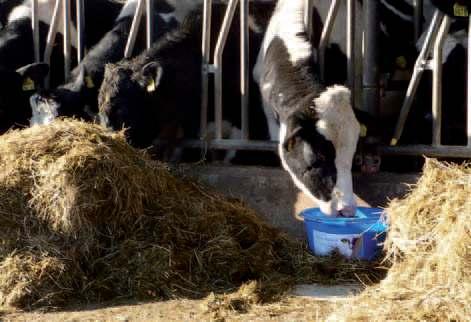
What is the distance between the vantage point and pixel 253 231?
6449 mm

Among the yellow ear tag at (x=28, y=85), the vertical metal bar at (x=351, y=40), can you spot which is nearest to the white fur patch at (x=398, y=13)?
the vertical metal bar at (x=351, y=40)

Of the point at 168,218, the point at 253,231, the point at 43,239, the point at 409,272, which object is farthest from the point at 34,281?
the point at 409,272

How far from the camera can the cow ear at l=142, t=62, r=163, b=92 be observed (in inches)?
318

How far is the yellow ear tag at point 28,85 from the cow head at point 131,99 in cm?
101

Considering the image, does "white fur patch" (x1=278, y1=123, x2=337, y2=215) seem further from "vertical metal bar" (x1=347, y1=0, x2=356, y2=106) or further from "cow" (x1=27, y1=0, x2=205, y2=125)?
"cow" (x1=27, y1=0, x2=205, y2=125)

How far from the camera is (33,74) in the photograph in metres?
8.70

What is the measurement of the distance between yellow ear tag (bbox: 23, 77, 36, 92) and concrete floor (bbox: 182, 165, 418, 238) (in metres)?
2.15

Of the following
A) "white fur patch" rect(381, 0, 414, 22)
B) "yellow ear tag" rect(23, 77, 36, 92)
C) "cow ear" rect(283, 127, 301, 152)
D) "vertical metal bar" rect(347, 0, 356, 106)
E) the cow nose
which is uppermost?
"white fur patch" rect(381, 0, 414, 22)

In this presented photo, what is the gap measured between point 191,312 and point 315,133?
198cm

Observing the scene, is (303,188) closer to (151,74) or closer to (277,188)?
(277,188)

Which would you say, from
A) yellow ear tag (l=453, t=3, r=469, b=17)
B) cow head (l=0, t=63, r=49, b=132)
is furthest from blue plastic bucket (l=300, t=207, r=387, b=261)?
cow head (l=0, t=63, r=49, b=132)

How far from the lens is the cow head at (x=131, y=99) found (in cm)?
792

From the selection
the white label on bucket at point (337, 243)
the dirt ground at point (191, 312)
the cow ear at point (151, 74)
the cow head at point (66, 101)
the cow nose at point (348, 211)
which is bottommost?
the dirt ground at point (191, 312)

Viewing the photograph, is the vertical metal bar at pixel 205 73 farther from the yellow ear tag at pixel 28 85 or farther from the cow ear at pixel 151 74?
the yellow ear tag at pixel 28 85
